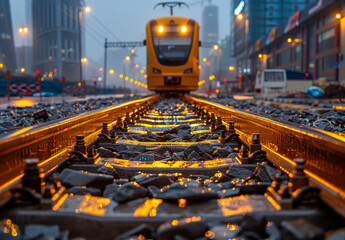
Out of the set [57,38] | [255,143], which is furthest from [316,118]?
[57,38]

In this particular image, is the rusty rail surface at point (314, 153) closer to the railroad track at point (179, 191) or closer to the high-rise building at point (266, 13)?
the railroad track at point (179, 191)

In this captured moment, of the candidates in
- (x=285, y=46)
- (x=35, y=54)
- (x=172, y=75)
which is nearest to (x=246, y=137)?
(x=172, y=75)

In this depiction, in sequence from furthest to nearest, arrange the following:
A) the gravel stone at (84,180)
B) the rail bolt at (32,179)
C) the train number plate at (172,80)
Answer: the train number plate at (172,80) → the gravel stone at (84,180) → the rail bolt at (32,179)

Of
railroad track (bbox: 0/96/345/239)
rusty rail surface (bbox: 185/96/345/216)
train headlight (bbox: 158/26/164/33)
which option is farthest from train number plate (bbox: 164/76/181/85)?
railroad track (bbox: 0/96/345/239)

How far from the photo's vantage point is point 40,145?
2857mm

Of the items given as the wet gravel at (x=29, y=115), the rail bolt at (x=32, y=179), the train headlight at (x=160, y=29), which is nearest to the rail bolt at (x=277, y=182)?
the rail bolt at (x=32, y=179)

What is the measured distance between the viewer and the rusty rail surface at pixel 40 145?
2.24m

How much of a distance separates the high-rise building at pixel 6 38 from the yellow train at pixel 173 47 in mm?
111693

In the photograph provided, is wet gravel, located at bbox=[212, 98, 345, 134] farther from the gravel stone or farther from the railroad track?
the gravel stone

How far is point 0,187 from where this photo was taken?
2.12 metres

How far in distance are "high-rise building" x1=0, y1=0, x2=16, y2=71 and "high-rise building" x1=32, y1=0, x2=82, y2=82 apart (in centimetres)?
1399

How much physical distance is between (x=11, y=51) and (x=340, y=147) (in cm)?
13390

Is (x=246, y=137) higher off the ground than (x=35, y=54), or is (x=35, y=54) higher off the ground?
(x=35, y=54)

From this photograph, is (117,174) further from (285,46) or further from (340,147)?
(285,46)
